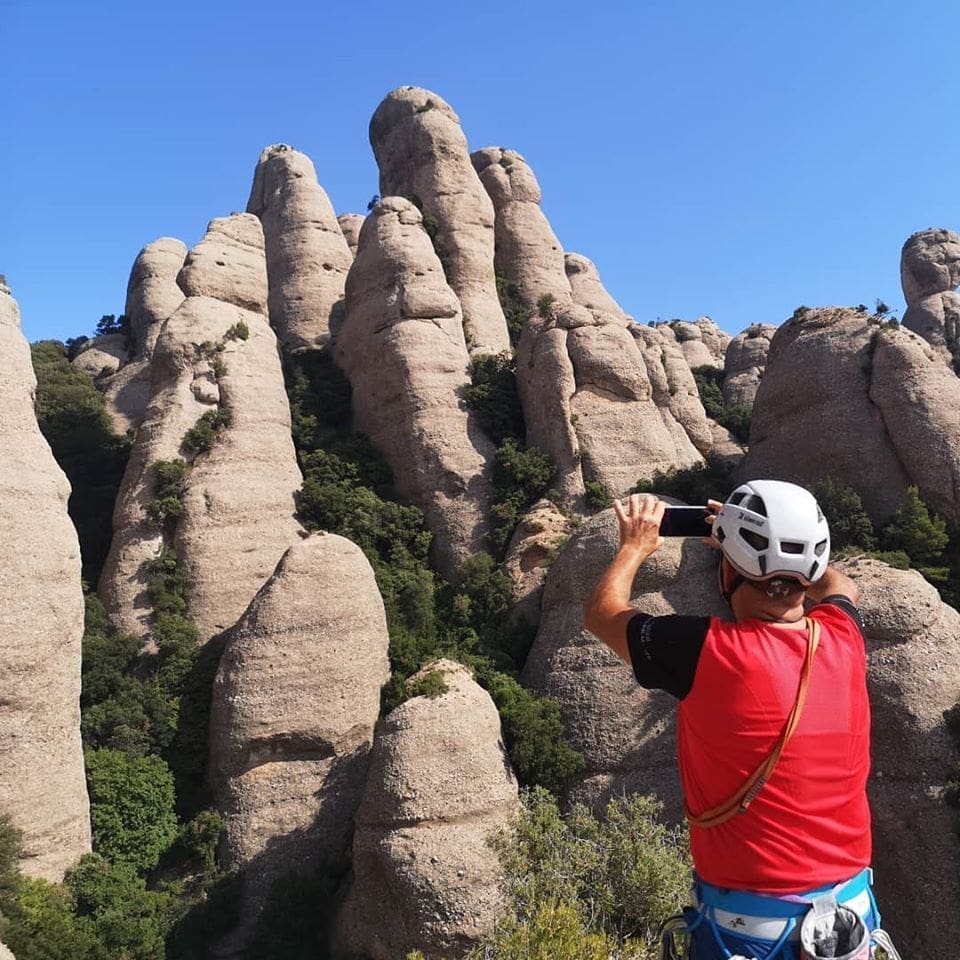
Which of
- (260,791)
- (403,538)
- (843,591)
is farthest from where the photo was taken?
(403,538)

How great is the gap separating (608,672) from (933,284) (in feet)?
160

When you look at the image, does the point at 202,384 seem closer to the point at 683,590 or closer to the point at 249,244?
the point at 249,244

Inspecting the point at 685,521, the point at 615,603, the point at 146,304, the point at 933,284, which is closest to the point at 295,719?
the point at 685,521

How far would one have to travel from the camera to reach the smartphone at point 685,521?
416 centimetres

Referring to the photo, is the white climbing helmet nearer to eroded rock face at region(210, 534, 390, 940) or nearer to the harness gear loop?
the harness gear loop

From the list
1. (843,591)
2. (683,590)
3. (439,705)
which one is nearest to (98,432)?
(439,705)

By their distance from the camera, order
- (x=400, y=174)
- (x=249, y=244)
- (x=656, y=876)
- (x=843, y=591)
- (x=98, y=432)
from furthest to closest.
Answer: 1. (x=400, y=174)
2. (x=249, y=244)
3. (x=98, y=432)
4. (x=656, y=876)
5. (x=843, y=591)

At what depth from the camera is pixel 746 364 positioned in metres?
48.9

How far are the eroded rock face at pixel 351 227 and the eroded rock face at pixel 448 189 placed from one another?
5.42 metres

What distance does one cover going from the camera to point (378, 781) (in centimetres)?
1777

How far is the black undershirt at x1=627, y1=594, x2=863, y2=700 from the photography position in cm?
342

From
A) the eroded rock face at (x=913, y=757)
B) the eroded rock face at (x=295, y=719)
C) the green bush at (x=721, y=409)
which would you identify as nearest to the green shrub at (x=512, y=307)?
the green bush at (x=721, y=409)

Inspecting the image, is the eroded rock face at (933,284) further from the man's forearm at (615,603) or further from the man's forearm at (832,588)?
the man's forearm at (615,603)

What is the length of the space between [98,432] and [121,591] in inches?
506
